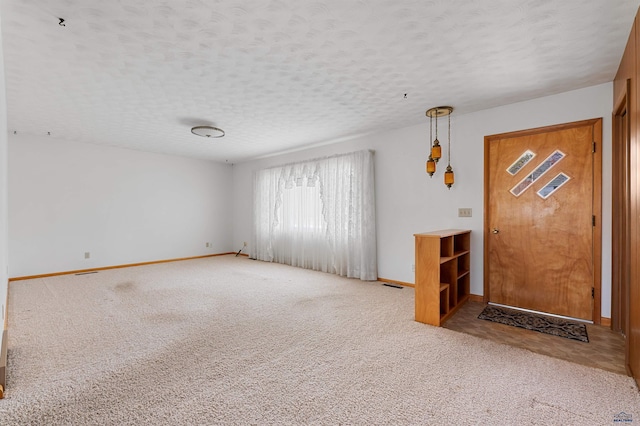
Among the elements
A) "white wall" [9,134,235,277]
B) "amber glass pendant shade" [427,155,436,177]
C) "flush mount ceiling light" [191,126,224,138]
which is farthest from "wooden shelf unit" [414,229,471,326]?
"white wall" [9,134,235,277]

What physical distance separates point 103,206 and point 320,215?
4.24 meters

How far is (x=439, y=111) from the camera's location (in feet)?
12.5

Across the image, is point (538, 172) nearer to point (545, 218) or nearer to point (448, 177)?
point (545, 218)

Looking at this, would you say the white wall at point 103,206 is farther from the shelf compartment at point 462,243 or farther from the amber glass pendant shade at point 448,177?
the shelf compartment at point 462,243

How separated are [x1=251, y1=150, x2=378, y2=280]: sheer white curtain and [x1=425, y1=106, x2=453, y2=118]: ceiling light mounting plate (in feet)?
3.98

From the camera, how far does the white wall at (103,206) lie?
4961 millimetres

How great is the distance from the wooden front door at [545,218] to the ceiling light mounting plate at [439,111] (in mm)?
616

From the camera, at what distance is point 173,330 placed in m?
2.85

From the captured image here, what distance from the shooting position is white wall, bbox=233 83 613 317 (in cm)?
308

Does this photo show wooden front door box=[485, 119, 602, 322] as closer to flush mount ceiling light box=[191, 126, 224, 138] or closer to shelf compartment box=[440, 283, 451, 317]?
shelf compartment box=[440, 283, 451, 317]

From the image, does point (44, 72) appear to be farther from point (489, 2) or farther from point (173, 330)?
point (489, 2)

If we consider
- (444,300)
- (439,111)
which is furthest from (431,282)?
(439,111)

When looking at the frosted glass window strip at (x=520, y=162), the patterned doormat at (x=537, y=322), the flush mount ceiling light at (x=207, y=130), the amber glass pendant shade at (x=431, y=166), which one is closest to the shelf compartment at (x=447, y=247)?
the patterned doormat at (x=537, y=322)

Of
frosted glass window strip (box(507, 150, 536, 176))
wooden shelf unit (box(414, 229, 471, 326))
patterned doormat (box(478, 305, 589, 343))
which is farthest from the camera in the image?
frosted glass window strip (box(507, 150, 536, 176))
